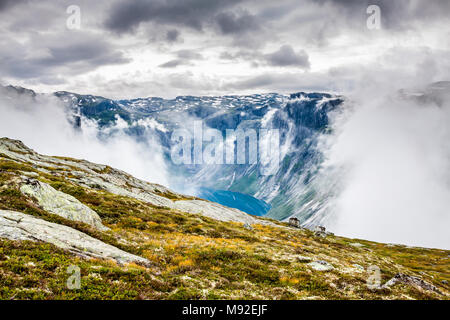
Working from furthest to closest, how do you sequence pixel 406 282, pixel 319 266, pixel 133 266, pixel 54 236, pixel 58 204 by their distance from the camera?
pixel 58 204 → pixel 319 266 → pixel 406 282 → pixel 54 236 → pixel 133 266

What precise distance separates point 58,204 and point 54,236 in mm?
12902

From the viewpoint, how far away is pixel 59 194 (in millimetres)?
33812

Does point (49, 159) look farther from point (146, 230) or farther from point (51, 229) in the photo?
point (51, 229)

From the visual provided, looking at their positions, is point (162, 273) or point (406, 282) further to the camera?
point (406, 282)

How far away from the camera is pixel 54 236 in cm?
2083

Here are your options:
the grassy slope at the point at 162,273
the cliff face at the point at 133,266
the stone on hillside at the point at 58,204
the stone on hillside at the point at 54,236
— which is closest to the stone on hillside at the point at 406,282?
the cliff face at the point at 133,266

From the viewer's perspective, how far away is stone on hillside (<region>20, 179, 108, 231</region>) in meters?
30.6

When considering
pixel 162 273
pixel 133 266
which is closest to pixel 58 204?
pixel 133 266

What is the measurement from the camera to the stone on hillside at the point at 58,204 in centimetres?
3058

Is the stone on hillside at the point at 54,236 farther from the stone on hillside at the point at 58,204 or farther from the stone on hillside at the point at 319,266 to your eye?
the stone on hillside at the point at 319,266

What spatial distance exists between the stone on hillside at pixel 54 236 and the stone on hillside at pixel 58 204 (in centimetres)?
757

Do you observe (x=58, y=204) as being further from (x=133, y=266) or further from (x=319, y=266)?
(x=319, y=266)

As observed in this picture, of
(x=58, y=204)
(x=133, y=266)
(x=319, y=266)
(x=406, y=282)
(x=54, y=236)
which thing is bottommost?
(x=319, y=266)

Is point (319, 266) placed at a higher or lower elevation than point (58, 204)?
lower
